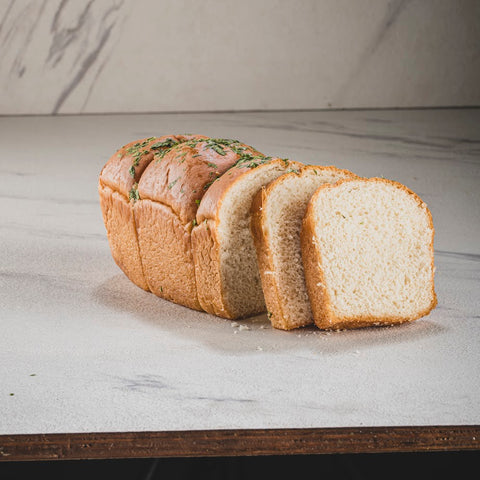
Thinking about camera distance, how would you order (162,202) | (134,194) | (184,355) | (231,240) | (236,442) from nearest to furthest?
(236,442)
(184,355)
(231,240)
(162,202)
(134,194)

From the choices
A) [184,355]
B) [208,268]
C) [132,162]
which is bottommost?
[184,355]

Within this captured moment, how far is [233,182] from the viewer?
160 cm

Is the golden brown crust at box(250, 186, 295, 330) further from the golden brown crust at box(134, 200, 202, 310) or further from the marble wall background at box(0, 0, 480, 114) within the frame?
the marble wall background at box(0, 0, 480, 114)

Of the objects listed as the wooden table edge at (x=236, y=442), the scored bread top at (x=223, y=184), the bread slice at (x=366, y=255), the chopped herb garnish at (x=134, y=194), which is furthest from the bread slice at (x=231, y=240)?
the wooden table edge at (x=236, y=442)

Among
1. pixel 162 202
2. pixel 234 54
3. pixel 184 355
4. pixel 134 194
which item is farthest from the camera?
pixel 234 54

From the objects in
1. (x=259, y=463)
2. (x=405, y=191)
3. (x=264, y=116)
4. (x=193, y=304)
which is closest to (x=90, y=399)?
(x=259, y=463)

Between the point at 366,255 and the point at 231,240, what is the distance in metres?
0.28

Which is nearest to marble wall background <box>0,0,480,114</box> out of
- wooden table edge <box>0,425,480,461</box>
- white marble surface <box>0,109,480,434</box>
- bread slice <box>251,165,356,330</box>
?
white marble surface <box>0,109,480,434</box>

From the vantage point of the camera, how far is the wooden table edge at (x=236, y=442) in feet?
3.98

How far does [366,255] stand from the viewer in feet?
5.26

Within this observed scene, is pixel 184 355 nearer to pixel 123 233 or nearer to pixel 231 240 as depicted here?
pixel 231 240

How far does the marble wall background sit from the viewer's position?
4.86 m

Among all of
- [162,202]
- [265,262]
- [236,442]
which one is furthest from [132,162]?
[236,442]

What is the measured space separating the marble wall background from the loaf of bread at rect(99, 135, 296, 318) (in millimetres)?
3155
